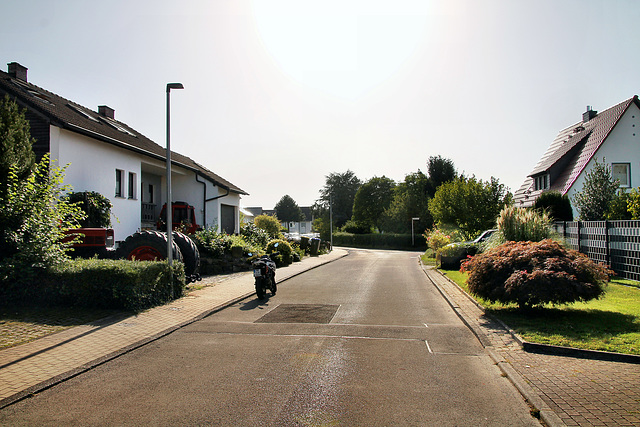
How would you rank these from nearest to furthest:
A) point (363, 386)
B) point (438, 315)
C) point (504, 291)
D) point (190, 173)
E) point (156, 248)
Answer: point (363, 386) < point (504, 291) < point (438, 315) < point (156, 248) < point (190, 173)

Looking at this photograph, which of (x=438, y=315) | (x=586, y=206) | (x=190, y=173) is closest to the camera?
(x=438, y=315)

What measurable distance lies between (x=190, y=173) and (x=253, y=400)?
70.2 feet

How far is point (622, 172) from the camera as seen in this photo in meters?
29.3

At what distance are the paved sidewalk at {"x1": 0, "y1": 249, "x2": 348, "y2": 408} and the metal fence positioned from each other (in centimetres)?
1115

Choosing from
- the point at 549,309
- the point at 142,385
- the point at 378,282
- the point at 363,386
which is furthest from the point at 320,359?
the point at 378,282

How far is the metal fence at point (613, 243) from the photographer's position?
12.4 m

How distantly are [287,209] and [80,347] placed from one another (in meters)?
95.7

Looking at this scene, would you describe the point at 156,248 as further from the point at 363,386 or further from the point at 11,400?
the point at 363,386

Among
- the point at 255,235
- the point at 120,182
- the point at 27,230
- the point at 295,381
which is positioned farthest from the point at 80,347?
Answer: the point at 255,235

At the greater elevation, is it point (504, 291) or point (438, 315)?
point (504, 291)

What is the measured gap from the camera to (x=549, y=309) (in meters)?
9.04

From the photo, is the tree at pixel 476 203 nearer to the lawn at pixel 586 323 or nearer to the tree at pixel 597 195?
the tree at pixel 597 195

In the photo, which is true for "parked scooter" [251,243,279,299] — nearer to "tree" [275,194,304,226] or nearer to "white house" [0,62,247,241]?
"white house" [0,62,247,241]

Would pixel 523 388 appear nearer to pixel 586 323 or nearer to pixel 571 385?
pixel 571 385
